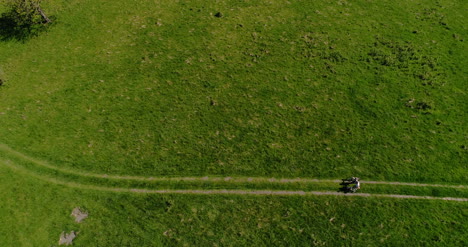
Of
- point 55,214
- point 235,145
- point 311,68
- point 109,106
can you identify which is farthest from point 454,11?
point 55,214

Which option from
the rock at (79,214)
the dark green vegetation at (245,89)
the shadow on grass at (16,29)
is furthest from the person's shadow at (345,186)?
the shadow on grass at (16,29)

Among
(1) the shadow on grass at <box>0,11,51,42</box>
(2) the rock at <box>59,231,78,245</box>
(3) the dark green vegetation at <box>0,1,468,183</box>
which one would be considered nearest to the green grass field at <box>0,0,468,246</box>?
(3) the dark green vegetation at <box>0,1,468,183</box>

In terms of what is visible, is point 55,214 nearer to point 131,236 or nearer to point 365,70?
point 131,236

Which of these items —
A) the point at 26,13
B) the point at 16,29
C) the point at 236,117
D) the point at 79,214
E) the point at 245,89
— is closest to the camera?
the point at 79,214

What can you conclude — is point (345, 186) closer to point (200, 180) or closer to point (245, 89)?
point (200, 180)

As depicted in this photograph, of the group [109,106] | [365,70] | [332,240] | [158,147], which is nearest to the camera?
[332,240]

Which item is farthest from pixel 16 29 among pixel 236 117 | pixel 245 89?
pixel 236 117
